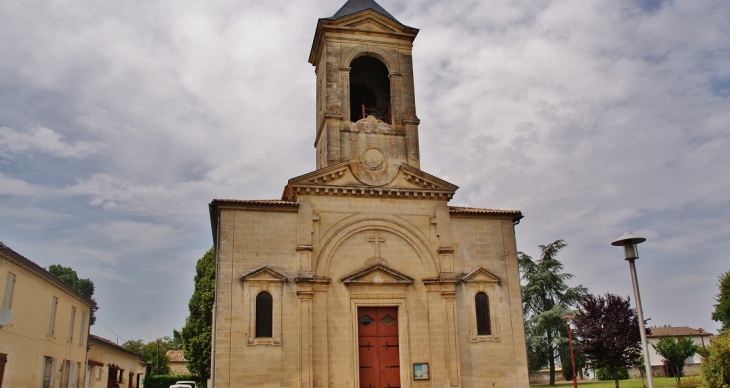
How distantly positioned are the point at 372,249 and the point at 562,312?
20141mm

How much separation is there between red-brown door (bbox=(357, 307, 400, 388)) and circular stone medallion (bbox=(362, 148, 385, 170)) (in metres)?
5.06

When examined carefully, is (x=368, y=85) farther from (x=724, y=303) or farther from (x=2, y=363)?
(x=724, y=303)

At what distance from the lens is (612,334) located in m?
25.5

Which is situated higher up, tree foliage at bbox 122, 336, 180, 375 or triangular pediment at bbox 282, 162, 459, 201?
triangular pediment at bbox 282, 162, 459, 201

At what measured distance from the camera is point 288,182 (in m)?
19.5

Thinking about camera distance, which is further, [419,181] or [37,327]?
[37,327]

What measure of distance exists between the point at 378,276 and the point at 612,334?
12.6 meters

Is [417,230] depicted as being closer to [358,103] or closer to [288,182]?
[288,182]

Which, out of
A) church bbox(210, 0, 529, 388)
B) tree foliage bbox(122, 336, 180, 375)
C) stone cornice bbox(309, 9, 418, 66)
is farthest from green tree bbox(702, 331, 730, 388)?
Result: tree foliage bbox(122, 336, 180, 375)

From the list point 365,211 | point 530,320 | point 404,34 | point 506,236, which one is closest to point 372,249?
point 365,211

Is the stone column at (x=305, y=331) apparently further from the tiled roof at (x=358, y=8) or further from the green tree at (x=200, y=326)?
the green tree at (x=200, y=326)

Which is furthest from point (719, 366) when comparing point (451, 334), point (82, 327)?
point (82, 327)

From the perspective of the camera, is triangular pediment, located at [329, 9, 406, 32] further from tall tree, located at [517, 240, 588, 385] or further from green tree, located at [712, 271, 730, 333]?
green tree, located at [712, 271, 730, 333]

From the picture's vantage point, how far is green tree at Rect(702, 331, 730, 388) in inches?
687
